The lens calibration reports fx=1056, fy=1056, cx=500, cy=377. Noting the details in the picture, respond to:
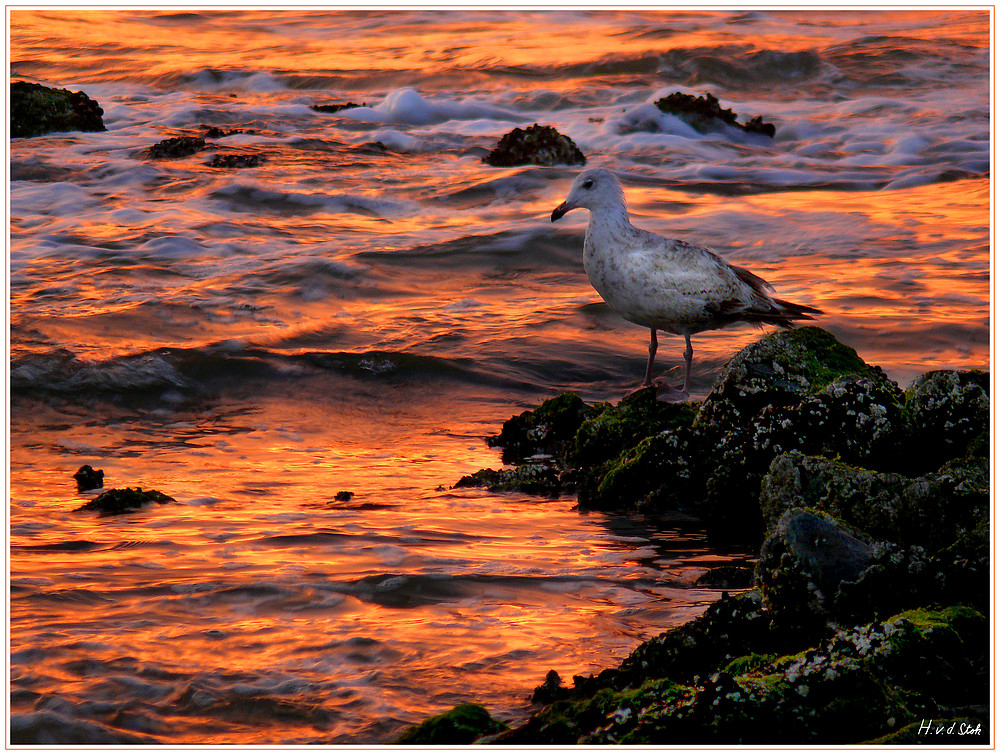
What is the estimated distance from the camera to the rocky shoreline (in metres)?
2.97

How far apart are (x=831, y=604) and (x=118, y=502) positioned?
11.2 ft

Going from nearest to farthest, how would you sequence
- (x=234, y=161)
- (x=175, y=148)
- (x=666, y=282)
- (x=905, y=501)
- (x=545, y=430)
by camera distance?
(x=905, y=501) < (x=545, y=430) < (x=666, y=282) < (x=234, y=161) < (x=175, y=148)

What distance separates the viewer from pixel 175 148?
15.0 meters

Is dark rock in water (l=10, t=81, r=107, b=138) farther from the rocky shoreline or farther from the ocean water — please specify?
the rocky shoreline

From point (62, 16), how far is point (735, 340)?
52.3ft

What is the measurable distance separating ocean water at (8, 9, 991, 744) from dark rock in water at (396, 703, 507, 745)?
0.33 feet

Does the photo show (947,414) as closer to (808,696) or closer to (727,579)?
(727,579)

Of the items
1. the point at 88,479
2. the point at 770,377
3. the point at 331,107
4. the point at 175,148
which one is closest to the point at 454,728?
the point at 770,377

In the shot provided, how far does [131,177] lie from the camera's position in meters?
13.9

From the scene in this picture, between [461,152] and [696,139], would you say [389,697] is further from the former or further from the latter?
[696,139]

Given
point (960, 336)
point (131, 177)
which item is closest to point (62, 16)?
point (131, 177)

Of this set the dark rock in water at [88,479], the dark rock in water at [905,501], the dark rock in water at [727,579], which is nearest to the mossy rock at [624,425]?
the dark rock in water at [727,579]

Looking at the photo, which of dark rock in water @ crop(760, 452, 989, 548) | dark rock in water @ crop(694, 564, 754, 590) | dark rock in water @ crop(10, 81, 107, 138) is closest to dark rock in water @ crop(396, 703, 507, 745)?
dark rock in water @ crop(694, 564, 754, 590)

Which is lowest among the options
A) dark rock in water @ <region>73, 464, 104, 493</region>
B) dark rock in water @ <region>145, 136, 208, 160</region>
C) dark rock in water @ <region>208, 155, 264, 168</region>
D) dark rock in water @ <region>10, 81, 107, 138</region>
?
dark rock in water @ <region>73, 464, 104, 493</region>
